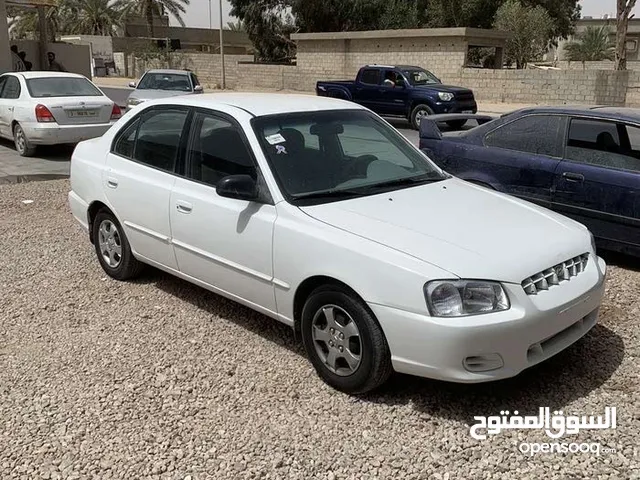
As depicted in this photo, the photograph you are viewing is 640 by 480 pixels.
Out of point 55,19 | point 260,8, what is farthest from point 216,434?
point 55,19

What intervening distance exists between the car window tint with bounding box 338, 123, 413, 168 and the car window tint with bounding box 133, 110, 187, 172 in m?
A: 1.18

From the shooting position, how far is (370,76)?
65.0 feet

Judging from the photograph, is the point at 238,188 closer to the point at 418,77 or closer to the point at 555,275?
the point at 555,275

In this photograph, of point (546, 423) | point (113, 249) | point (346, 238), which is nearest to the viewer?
point (546, 423)

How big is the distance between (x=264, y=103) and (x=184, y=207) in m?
0.92

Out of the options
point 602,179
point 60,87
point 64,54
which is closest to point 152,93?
point 60,87

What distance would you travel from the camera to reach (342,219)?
367 cm

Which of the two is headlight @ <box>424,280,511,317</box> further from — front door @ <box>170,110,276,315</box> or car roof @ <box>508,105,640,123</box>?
car roof @ <box>508,105,640,123</box>

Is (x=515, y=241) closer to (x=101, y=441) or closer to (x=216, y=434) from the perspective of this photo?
(x=216, y=434)

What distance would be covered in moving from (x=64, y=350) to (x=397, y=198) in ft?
7.75

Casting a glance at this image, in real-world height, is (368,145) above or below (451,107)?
above

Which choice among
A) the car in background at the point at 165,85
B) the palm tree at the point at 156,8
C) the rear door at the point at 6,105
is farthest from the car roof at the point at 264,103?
the palm tree at the point at 156,8

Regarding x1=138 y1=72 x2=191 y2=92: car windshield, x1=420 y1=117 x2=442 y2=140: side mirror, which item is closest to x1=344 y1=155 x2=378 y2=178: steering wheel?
x1=420 y1=117 x2=442 y2=140: side mirror

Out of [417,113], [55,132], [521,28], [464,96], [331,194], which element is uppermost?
[521,28]
